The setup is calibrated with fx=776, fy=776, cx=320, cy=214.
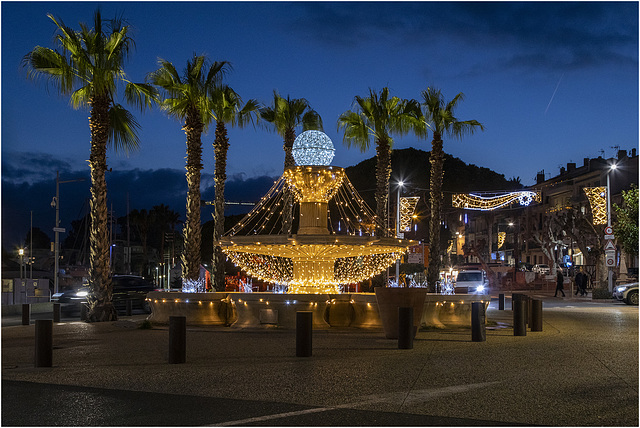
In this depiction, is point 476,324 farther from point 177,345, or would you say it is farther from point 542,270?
point 542,270

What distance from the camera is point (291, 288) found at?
2273cm

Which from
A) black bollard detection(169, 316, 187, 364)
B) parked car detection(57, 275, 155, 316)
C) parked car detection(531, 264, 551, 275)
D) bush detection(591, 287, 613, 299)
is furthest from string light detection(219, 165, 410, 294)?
parked car detection(531, 264, 551, 275)

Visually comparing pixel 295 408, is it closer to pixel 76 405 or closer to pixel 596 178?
pixel 76 405

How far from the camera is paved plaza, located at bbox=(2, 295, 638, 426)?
26.7 feet

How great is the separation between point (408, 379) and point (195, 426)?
3.81 metres

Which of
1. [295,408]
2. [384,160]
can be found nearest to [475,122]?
[384,160]

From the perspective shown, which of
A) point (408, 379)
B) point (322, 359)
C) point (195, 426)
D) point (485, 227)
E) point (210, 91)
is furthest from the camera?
point (485, 227)

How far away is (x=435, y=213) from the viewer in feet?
105

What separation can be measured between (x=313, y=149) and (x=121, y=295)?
1135cm

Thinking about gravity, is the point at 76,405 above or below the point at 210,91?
below

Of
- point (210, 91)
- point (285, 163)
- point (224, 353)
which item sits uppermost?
point (210, 91)

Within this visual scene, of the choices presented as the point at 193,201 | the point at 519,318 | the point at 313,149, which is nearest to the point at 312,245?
the point at 313,149

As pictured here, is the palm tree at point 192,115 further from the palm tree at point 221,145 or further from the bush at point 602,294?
the bush at point 602,294

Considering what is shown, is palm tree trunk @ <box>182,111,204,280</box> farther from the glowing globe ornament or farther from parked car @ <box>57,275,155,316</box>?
the glowing globe ornament
